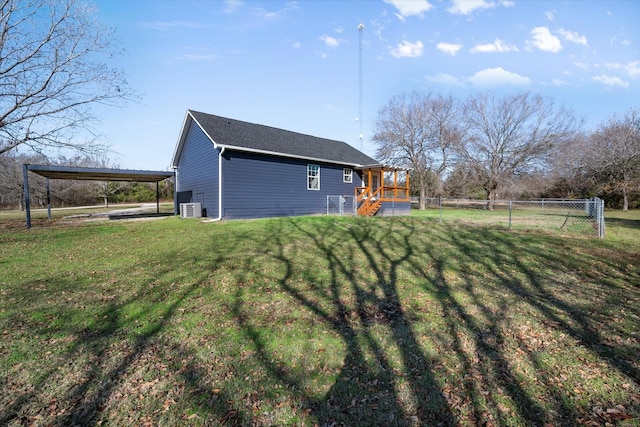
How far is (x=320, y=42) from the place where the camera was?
1352 centimetres

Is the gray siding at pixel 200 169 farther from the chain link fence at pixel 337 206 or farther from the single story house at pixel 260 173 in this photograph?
the chain link fence at pixel 337 206

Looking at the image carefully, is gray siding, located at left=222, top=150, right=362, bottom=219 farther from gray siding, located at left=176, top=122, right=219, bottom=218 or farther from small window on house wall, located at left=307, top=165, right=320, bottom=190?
gray siding, located at left=176, top=122, right=219, bottom=218

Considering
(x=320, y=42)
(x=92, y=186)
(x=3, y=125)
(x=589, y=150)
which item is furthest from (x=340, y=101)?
(x=92, y=186)

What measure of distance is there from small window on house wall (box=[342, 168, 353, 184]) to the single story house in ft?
0.21

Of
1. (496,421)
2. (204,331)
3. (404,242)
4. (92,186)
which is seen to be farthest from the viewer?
(92,186)

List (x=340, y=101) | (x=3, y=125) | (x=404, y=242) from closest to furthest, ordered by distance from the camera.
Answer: (x=404, y=242) → (x=3, y=125) → (x=340, y=101)

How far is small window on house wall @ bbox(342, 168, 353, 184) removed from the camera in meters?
18.7

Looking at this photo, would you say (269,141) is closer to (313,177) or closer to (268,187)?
(268,187)

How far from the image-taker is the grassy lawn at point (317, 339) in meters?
2.37

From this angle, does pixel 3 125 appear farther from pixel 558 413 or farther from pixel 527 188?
pixel 527 188

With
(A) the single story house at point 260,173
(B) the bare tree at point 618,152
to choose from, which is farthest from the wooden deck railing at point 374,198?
(B) the bare tree at point 618,152

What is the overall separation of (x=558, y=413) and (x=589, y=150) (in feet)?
95.9

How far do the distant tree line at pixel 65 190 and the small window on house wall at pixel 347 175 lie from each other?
85.6ft

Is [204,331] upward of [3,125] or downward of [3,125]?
downward
